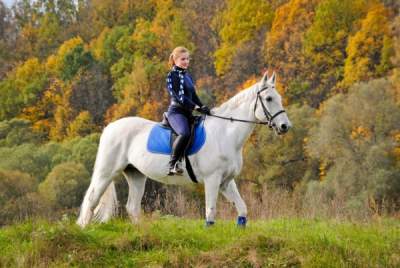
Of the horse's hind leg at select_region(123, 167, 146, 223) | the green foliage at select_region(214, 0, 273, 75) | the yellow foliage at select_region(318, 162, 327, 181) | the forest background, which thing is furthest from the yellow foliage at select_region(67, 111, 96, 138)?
the horse's hind leg at select_region(123, 167, 146, 223)

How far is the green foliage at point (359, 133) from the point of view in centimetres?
4969

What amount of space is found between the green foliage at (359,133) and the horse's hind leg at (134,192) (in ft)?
124

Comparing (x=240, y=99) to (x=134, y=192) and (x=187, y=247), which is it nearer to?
(x=134, y=192)

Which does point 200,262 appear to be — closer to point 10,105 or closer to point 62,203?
point 62,203

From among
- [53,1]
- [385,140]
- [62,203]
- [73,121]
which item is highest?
[53,1]

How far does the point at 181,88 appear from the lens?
433 inches

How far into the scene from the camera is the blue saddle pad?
11.0 meters

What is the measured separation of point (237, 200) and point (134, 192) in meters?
1.94

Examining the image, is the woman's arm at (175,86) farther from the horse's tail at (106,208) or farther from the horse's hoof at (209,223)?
the horse's tail at (106,208)

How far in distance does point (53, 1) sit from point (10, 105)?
26.9 m

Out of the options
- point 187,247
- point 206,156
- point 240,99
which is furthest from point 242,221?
point 240,99

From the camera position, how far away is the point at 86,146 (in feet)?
218

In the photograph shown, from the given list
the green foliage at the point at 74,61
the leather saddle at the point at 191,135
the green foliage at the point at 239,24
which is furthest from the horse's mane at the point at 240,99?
the green foliage at the point at 74,61

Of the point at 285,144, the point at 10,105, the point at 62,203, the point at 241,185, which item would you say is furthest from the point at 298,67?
the point at 10,105
